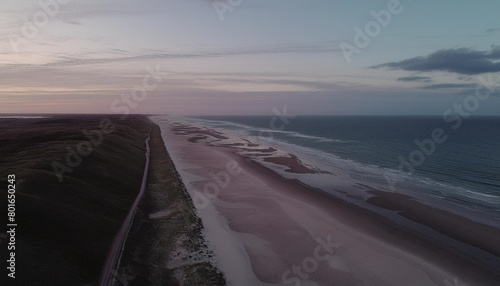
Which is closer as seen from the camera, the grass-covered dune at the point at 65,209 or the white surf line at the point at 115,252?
the grass-covered dune at the point at 65,209

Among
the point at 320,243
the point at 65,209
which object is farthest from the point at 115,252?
the point at 320,243

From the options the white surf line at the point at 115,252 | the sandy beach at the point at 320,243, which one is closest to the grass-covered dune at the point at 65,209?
the white surf line at the point at 115,252

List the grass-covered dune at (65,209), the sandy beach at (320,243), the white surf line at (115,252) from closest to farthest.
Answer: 1. the grass-covered dune at (65,209)
2. the white surf line at (115,252)
3. the sandy beach at (320,243)

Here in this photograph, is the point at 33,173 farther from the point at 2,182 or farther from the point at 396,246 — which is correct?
the point at 396,246

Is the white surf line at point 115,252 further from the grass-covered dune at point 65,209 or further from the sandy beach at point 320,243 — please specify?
the sandy beach at point 320,243

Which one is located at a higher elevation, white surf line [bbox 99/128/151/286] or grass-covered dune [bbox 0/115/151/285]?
grass-covered dune [bbox 0/115/151/285]

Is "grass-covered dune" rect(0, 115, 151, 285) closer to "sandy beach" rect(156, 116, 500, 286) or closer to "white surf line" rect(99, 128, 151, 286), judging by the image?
"white surf line" rect(99, 128, 151, 286)

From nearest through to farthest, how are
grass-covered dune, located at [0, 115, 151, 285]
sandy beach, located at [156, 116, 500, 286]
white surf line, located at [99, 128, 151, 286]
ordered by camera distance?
1. grass-covered dune, located at [0, 115, 151, 285]
2. white surf line, located at [99, 128, 151, 286]
3. sandy beach, located at [156, 116, 500, 286]

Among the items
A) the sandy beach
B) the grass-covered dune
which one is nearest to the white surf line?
the grass-covered dune

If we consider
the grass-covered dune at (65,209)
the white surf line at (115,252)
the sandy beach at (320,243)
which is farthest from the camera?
the sandy beach at (320,243)
